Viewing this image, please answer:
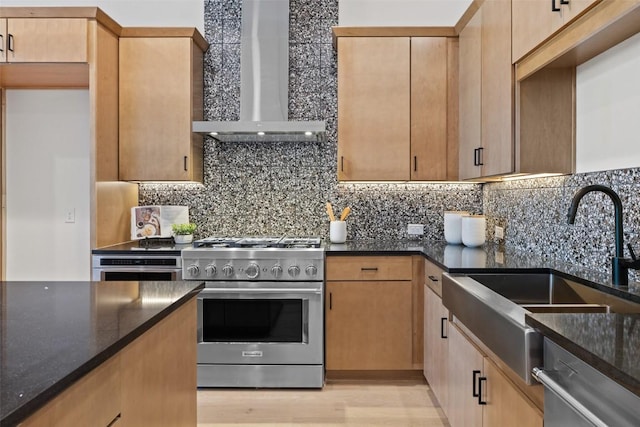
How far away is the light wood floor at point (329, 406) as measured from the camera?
236cm

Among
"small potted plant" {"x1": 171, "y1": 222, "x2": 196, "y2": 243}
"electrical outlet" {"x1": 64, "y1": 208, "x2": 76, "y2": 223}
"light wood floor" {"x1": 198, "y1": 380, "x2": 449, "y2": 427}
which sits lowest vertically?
"light wood floor" {"x1": 198, "y1": 380, "x2": 449, "y2": 427}

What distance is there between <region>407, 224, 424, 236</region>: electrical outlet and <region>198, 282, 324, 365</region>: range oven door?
0.99m

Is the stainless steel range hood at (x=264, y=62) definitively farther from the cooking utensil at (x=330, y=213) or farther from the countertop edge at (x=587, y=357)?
the countertop edge at (x=587, y=357)

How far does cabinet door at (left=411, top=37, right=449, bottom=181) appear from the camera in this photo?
3.00 m

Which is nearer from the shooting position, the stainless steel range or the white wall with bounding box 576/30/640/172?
the white wall with bounding box 576/30/640/172

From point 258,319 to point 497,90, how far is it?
194cm

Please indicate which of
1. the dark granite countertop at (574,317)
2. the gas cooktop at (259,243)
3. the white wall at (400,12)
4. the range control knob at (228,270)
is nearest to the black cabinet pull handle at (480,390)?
the dark granite countertop at (574,317)

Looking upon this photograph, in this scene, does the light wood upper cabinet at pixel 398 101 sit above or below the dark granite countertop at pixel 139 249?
above

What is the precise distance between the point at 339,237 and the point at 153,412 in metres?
2.04

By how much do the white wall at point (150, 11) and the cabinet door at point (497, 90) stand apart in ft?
7.20

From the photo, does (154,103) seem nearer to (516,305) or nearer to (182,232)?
(182,232)

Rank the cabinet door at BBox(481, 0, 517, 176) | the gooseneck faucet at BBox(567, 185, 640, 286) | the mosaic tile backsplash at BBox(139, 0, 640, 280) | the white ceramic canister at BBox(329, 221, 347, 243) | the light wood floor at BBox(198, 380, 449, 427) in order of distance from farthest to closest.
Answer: the mosaic tile backsplash at BBox(139, 0, 640, 280), the white ceramic canister at BBox(329, 221, 347, 243), the light wood floor at BBox(198, 380, 449, 427), the cabinet door at BBox(481, 0, 517, 176), the gooseneck faucet at BBox(567, 185, 640, 286)

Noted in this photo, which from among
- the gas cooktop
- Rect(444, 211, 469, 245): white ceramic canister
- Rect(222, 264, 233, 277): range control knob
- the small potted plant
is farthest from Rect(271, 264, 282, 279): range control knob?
Rect(444, 211, 469, 245): white ceramic canister

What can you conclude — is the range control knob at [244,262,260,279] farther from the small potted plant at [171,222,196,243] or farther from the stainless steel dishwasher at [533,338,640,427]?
the stainless steel dishwasher at [533,338,640,427]
